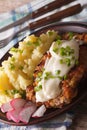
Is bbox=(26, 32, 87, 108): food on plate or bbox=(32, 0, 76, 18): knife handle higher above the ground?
bbox=(32, 0, 76, 18): knife handle

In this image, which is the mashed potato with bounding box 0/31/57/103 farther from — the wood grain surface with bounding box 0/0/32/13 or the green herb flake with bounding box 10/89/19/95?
the wood grain surface with bounding box 0/0/32/13

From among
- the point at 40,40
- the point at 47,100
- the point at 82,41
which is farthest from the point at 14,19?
the point at 47,100

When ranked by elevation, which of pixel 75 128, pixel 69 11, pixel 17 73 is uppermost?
pixel 69 11

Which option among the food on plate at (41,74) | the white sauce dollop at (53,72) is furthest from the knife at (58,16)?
the white sauce dollop at (53,72)

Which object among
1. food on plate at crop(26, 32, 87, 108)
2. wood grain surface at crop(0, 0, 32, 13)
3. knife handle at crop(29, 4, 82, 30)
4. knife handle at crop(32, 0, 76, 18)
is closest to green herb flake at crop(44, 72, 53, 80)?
food on plate at crop(26, 32, 87, 108)

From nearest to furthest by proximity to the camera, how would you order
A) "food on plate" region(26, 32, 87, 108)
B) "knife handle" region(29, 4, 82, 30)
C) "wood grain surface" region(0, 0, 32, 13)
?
"food on plate" region(26, 32, 87, 108) → "knife handle" region(29, 4, 82, 30) → "wood grain surface" region(0, 0, 32, 13)

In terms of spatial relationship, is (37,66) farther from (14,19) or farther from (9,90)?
(14,19)
